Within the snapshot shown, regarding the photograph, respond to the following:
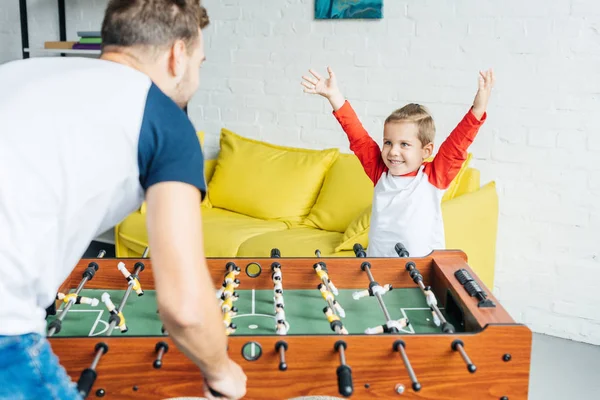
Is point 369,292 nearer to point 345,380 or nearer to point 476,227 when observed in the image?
point 345,380

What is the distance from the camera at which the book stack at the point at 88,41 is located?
412 centimetres

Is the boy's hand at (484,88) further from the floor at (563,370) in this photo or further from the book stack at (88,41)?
the book stack at (88,41)

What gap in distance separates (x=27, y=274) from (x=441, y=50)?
2.82 metres

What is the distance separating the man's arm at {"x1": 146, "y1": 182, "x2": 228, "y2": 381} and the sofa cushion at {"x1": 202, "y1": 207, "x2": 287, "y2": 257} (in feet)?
7.33

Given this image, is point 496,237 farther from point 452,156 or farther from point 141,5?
point 141,5

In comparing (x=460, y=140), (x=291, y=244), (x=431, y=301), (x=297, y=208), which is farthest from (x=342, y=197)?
(x=431, y=301)

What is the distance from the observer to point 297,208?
12.4ft

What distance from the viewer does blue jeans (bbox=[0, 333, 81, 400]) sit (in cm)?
111

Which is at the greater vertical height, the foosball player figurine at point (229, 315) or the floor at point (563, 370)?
the foosball player figurine at point (229, 315)

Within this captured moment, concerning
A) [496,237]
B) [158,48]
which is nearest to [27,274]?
[158,48]

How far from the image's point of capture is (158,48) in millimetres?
1250

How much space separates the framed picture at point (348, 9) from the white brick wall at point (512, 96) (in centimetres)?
4

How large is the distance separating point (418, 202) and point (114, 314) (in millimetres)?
1218

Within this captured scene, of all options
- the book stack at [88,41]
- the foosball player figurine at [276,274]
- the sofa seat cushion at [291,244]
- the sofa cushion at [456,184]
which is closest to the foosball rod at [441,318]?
the foosball player figurine at [276,274]
